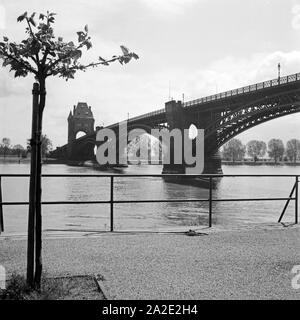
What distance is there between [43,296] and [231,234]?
3635 mm

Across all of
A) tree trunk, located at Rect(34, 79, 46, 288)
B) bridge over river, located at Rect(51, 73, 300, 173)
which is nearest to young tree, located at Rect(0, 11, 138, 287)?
tree trunk, located at Rect(34, 79, 46, 288)

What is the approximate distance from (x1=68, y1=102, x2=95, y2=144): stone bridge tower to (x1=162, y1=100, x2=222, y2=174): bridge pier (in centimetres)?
6775

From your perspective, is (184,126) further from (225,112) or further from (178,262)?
(178,262)

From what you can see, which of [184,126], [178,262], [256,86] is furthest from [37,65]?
[184,126]

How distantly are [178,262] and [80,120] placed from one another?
124372 mm

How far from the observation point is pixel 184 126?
5662 cm

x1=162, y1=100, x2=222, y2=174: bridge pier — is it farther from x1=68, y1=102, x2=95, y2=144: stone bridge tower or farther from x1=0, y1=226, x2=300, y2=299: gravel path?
x1=68, y1=102, x2=95, y2=144: stone bridge tower

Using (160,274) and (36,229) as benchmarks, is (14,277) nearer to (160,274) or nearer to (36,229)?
(36,229)

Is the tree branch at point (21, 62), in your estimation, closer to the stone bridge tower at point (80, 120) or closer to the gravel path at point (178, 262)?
the gravel path at point (178, 262)

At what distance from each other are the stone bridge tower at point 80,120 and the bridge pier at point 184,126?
6775 cm

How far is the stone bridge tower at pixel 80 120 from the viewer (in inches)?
4880

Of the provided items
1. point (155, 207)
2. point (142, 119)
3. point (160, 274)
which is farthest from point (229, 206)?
point (142, 119)

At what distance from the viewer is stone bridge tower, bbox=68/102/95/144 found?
124m
